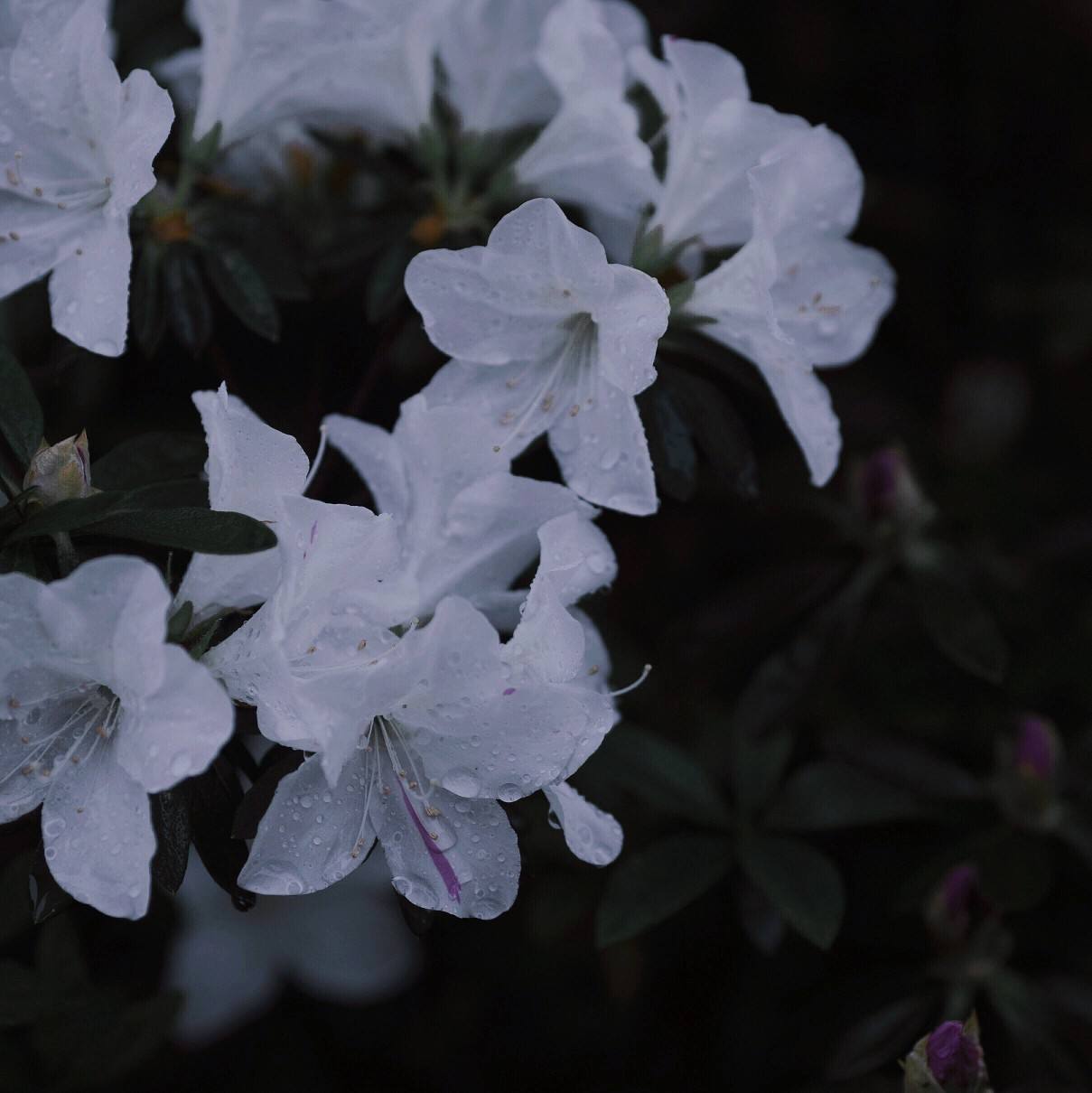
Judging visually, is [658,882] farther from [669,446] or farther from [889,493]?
[889,493]

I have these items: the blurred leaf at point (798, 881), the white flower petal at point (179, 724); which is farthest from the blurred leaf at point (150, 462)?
the blurred leaf at point (798, 881)

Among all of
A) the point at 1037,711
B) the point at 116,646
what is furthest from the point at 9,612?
the point at 1037,711

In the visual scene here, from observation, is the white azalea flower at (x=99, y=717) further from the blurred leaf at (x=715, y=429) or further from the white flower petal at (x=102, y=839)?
the blurred leaf at (x=715, y=429)

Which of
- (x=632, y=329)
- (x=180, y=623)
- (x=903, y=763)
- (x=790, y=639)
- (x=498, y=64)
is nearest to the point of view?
(x=180, y=623)

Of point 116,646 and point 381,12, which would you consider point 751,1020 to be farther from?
point 381,12

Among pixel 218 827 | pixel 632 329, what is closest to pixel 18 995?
pixel 218 827

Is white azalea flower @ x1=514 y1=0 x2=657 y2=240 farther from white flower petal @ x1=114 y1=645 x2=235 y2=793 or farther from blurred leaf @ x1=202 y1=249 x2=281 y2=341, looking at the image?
white flower petal @ x1=114 y1=645 x2=235 y2=793

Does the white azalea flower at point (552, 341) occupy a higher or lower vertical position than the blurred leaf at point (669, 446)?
higher
